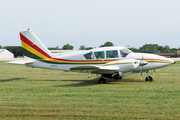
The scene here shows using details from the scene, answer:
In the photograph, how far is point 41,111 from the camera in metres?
6.27

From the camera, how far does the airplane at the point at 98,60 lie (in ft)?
38.2

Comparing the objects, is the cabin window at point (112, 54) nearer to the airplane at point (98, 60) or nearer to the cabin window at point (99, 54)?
the airplane at point (98, 60)

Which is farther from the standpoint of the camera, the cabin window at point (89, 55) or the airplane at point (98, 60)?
the cabin window at point (89, 55)

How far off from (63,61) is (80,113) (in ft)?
24.7

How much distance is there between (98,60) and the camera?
41.4 ft

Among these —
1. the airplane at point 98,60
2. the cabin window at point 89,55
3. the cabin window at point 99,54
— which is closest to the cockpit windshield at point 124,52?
the airplane at point 98,60

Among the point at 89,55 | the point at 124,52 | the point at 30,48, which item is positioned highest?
the point at 30,48

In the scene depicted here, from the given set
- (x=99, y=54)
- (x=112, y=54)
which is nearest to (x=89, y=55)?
(x=99, y=54)

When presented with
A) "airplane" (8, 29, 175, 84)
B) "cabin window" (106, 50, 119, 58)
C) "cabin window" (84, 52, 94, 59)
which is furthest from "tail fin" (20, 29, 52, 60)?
"cabin window" (106, 50, 119, 58)

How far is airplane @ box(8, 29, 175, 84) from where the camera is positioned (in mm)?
11641

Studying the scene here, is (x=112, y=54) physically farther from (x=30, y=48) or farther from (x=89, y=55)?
(x=30, y=48)

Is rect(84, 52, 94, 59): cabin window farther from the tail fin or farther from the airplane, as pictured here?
the tail fin

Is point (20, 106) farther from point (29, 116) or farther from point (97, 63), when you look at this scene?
point (97, 63)

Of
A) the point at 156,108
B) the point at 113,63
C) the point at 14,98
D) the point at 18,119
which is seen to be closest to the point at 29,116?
the point at 18,119
